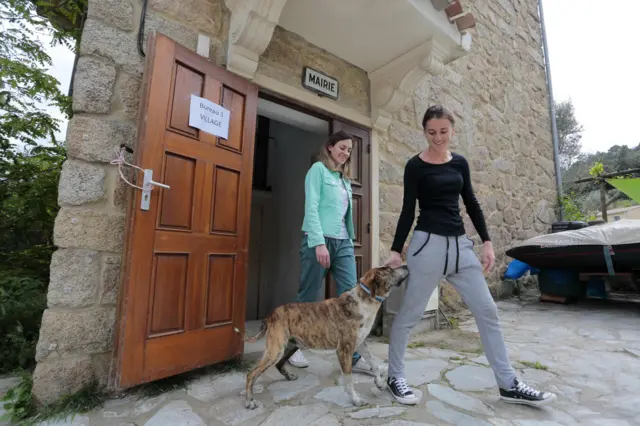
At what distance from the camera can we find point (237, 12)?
9.29 ft

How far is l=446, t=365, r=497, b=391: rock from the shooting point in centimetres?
231

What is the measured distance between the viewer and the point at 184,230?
237cm

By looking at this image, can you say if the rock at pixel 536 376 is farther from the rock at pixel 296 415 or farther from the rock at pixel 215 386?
the rock at pixel 215 386

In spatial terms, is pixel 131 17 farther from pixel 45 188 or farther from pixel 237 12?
pixel 45 188

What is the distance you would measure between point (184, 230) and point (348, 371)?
4.74 ft

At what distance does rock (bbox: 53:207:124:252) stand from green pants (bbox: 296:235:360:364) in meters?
1.30

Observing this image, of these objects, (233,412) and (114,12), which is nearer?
(233,412)

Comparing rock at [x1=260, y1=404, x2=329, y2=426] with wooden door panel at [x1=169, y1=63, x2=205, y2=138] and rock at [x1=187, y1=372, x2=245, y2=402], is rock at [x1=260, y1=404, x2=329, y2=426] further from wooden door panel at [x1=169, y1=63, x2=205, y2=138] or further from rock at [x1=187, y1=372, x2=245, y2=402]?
wooden door panel at [x1=169, y1=63, x2=205, y2=138]

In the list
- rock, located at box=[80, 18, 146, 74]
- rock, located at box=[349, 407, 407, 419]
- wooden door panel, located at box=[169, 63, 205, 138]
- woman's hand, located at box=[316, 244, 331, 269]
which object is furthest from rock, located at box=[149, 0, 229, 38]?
rock, located at box=[349, 407, 407, 419]

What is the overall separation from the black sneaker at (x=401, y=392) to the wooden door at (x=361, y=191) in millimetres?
1672

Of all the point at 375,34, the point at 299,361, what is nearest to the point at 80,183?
the point at 299,361

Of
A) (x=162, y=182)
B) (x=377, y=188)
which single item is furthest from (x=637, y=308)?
(x=162, y=182)

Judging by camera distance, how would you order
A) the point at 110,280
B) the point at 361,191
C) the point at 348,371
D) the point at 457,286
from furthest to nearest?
the point at 361,191
the point at 110,280
the point at 457,286
the point at 348,371

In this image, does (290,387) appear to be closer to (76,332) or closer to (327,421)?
(327,421)
